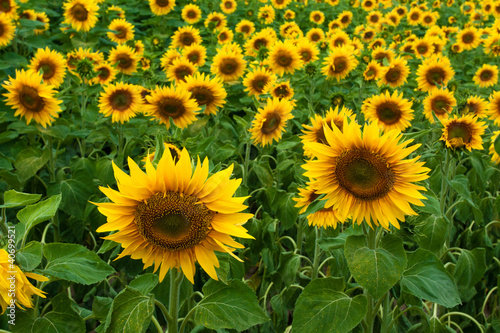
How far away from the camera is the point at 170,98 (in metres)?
2.88

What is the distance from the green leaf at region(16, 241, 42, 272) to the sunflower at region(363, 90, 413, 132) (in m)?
2.63

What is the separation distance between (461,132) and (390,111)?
2.78 feet

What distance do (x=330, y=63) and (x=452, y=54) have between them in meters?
3.00

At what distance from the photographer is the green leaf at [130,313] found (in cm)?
132

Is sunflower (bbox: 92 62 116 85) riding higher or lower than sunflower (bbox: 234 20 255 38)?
lower

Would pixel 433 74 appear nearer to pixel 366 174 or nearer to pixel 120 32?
pixel 366 174

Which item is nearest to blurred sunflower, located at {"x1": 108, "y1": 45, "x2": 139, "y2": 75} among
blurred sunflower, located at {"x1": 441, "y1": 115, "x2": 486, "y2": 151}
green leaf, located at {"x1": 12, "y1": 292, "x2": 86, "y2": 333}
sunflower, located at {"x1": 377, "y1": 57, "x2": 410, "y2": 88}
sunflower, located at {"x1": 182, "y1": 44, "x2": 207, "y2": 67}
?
sunflower, located at {"x1": 182, "y1": 44, "x2": 207, "y2": 67}

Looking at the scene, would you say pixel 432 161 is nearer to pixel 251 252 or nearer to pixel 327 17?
pixel 251 252

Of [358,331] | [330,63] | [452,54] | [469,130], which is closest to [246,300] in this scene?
[358,331]

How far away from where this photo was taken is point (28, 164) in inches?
106

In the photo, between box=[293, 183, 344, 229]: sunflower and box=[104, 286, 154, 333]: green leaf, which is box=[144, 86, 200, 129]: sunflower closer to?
box=[293, 183, 344, 229]: sunflower

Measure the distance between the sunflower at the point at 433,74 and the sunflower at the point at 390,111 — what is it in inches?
52.5

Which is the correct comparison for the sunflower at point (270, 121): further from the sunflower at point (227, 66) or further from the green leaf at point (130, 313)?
the green leaf at point (130, 313)

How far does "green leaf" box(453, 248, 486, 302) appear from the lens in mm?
2328
